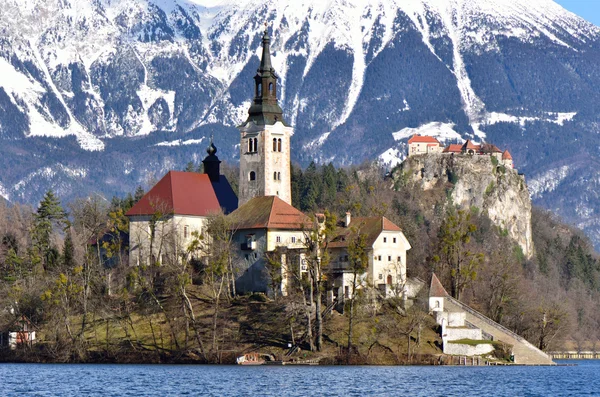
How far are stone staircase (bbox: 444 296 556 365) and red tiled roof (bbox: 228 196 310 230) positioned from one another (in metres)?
15.4

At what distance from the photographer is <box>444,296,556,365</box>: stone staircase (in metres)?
127

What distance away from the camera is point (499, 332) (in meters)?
127

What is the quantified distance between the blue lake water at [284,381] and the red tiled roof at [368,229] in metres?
17.5

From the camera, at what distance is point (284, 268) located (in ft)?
421

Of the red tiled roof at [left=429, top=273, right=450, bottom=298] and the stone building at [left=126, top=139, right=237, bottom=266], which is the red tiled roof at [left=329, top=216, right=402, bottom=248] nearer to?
the red tiled roof at [left=429, top=273, right=450, bottom=298]

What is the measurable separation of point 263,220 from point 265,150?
13061 mm

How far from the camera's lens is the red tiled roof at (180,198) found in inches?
5684

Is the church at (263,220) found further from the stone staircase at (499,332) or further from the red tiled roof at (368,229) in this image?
the stone staircase at (499,332)

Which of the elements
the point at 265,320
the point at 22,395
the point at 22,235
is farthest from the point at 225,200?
the point at 22,395

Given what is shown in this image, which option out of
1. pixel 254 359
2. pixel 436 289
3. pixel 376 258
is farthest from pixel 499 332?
pixel 254 359

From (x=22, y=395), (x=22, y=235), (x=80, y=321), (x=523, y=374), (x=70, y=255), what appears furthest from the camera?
(x=22, y=235)

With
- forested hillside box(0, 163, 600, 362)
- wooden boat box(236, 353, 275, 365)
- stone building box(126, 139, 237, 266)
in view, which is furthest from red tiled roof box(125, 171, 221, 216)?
wooden boat box(236, 353, 275, 365)

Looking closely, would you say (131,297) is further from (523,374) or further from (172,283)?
(523,374)

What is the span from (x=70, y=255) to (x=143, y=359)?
24.3 m
